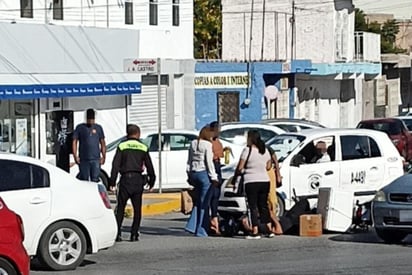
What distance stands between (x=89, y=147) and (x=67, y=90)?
34.3ft

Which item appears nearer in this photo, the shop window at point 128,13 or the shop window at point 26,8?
the shop window at point 26,8

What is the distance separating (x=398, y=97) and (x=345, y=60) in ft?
46.8

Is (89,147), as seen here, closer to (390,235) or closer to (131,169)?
(131,169)

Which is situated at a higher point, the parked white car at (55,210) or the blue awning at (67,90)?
the blue awning at (67,90)

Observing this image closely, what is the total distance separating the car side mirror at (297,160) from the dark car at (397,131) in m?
14.3

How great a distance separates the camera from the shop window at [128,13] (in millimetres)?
33438

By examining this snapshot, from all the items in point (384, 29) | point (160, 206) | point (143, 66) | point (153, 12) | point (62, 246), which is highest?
point (384, 29)

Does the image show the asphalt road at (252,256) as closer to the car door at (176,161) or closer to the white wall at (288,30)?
the car door at (176,161)

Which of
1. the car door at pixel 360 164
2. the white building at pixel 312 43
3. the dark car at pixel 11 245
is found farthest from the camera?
the white building at pixel 312 43

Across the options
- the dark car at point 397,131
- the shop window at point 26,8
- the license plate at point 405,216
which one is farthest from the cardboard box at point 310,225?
the dark car at point 397,131

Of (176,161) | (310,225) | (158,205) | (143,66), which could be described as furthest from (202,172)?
(176,161)

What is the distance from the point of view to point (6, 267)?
10.1 metres

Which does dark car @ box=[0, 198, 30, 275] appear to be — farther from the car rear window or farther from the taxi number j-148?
the car rear window

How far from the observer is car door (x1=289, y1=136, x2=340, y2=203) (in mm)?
18516
